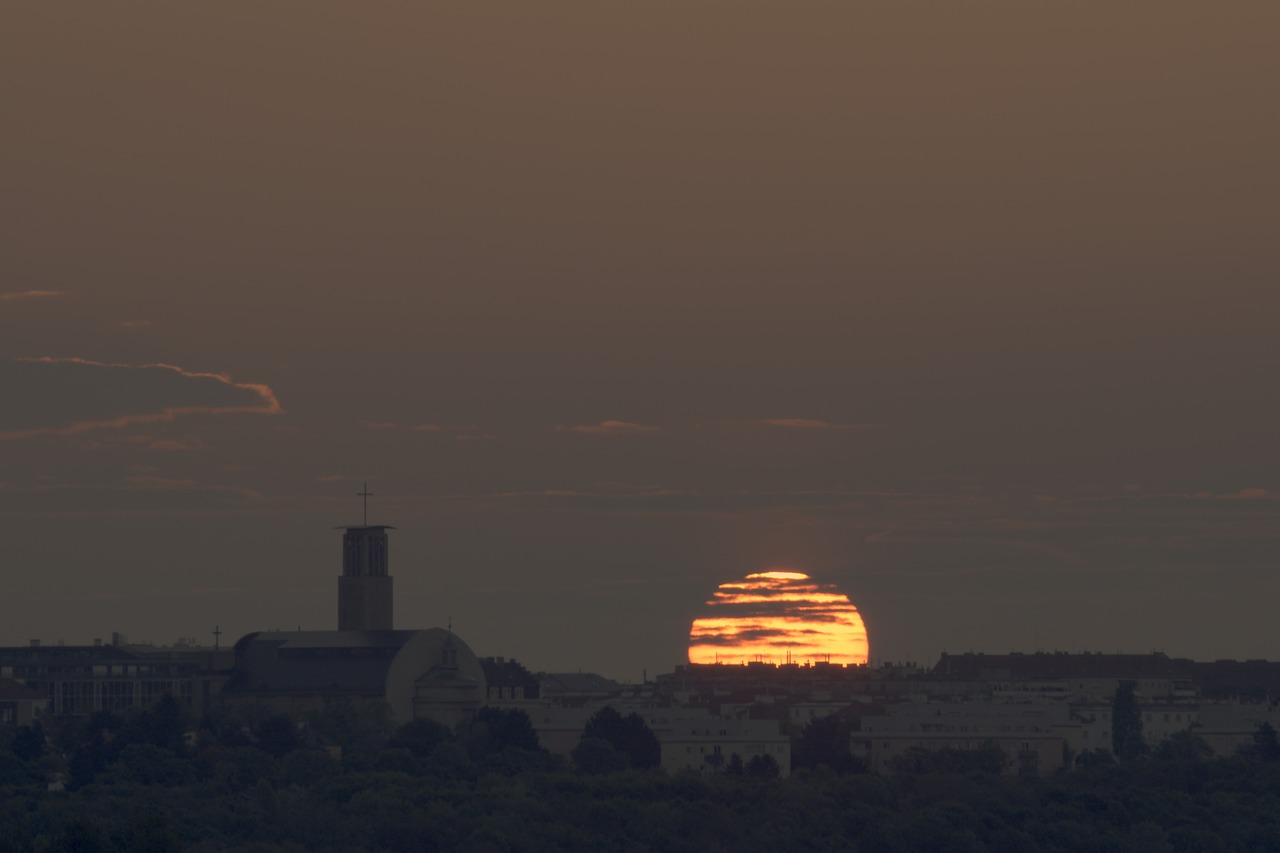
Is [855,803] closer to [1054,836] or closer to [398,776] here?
[1054,836]

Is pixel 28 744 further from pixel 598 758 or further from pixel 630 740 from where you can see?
pixel 630 740

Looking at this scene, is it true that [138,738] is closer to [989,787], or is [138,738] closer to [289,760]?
[289,760]

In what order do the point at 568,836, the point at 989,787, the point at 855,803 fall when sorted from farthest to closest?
the point at 989,787, the point at 855,803, the point at 568,836

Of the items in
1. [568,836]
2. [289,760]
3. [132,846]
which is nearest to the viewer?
[132,846]

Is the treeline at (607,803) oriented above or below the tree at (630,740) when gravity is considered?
below

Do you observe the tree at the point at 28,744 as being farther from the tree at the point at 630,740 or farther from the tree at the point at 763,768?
the tree at the point at 763,768

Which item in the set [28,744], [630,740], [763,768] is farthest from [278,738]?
[763,768]

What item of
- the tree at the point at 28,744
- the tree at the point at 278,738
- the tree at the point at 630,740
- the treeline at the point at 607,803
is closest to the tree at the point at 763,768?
the treeline at the point at 607,803

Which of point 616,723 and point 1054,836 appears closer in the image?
point 1054,836

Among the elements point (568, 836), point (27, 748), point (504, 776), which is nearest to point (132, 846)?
point (568, 836)
